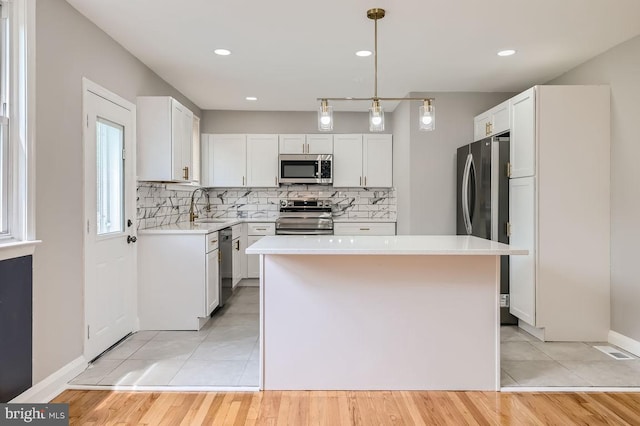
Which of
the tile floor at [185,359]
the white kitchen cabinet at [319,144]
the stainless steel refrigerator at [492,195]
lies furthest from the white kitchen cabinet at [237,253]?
the stainless steel refrigerator at [492,195]

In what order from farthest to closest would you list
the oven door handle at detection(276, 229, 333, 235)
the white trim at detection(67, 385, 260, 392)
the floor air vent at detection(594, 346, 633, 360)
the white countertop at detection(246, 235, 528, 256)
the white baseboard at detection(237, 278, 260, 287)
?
the white baseboard at detection(237, 278, 260, 287) → the oven door handle at detection(276, 229, 333, 235) → the floor air vent at detection(594, 346, 633, 360) → the white trim at detection(67, 385, 260, 392) → the white countertop at detection(246, 235, 528, 256)

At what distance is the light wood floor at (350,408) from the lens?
7.18 feet

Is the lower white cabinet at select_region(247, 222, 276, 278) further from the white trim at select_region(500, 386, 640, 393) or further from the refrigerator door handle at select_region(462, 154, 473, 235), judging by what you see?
the white trim at select_region(500, 386, 640, 393)

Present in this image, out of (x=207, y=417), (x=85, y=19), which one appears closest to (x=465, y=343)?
(x=207, y=417)

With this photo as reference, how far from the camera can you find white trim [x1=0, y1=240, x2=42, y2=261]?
6.77 feet

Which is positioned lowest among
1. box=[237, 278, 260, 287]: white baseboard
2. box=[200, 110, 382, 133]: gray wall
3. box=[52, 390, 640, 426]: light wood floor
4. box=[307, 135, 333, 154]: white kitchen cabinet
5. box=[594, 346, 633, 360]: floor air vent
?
box=[52, 390, 640, 426]: light wood floor

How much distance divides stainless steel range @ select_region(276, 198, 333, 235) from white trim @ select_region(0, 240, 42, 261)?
11.3ft

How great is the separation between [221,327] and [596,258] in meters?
3.34

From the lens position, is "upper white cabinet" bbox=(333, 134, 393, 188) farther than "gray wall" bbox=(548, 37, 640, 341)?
Yes

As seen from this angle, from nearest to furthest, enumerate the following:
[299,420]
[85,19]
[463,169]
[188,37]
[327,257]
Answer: [299,420] → [327,257] → [85,19] → [188,37] → [463,169]

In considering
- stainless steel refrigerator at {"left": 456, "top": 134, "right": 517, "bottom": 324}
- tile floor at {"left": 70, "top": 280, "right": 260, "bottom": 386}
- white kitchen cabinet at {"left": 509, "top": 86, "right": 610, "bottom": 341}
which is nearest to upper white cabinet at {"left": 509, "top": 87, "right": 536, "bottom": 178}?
white kitchen cabinet at {"left": 509, "top": 86, "right": 610, "bottom": 341}

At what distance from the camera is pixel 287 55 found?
355 cm

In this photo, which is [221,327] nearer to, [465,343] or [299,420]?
[299,420]

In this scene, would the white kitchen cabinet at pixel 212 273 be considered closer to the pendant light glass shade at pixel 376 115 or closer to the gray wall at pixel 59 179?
the gray wall at pixel 59 179
